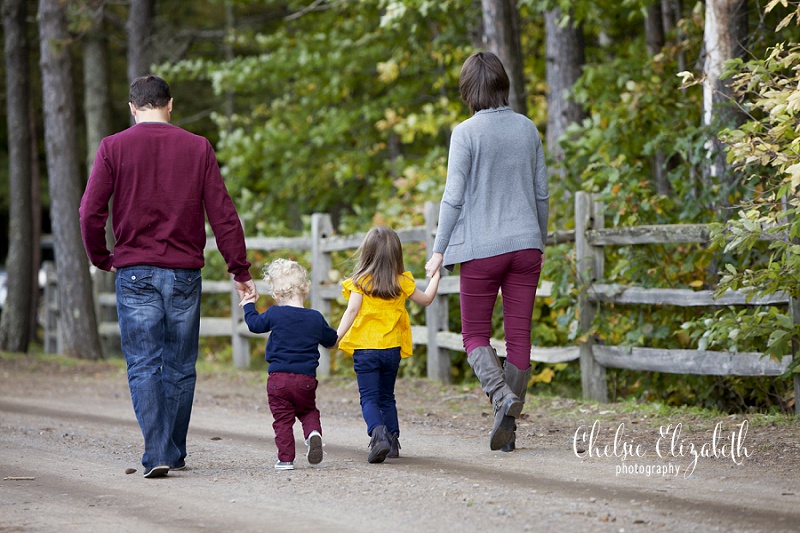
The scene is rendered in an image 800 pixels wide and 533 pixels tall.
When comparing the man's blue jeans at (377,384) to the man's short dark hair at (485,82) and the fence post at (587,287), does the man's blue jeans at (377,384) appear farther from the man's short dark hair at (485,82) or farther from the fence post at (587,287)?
the fence post at (587,287)

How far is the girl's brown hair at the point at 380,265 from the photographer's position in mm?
5875

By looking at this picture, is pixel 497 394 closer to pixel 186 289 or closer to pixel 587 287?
pixel 186 289

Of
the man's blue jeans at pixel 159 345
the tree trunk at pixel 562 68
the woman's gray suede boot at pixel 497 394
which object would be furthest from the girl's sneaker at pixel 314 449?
the tree trunk at pixel 562 68

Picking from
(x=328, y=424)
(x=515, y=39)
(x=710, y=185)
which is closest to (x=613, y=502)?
(x=328, y=424)

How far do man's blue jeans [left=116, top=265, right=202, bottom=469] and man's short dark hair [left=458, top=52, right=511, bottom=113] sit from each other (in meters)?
1.87

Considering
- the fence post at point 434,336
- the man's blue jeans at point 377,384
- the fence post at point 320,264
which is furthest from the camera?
the fence post at point 320,264

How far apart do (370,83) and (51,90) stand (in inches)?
198

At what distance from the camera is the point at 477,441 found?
665 cm

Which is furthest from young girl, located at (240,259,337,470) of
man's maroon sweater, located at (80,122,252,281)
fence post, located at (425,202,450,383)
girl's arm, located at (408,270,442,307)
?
fence post, located at (425,202,450,383)

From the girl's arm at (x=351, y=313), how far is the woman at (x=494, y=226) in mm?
450

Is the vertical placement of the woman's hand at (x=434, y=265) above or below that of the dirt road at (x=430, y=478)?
above

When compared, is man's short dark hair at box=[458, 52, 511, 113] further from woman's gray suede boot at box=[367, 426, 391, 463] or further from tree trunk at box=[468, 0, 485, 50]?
tree trunk at box=[468, 0, 485, 50]

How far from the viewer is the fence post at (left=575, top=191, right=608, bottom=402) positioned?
845 centimetres

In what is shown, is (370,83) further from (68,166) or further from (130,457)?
(130,457)
